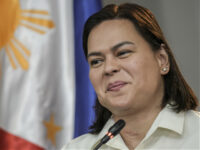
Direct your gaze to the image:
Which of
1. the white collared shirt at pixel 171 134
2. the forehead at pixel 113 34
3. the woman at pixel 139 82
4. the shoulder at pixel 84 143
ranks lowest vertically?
the shoulder at pixel 84 143

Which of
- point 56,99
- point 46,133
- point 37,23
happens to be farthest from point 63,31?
point 46,133

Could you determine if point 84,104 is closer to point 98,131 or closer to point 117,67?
point 98,131

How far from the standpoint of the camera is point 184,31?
2135mm

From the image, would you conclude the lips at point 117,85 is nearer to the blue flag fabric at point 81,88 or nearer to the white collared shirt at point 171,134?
the white collared shirt at point 171,134

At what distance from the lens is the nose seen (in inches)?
47.7

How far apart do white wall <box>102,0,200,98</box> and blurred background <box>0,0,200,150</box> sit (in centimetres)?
56

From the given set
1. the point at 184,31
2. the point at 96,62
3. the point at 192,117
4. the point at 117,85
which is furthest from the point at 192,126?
the point at 184,31

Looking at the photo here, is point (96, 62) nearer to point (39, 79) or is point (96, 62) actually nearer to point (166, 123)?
point (166, 123)

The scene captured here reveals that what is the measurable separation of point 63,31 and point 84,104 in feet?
1.31

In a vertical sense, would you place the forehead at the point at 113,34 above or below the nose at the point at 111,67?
above

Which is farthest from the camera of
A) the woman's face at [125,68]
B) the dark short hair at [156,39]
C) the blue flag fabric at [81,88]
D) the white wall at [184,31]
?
the white wall at [184,31]

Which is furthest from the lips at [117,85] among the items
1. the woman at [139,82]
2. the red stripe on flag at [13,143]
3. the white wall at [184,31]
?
the white wall at [184,31]

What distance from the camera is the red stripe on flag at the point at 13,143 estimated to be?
5.32 ft

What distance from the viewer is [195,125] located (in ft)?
4.19
